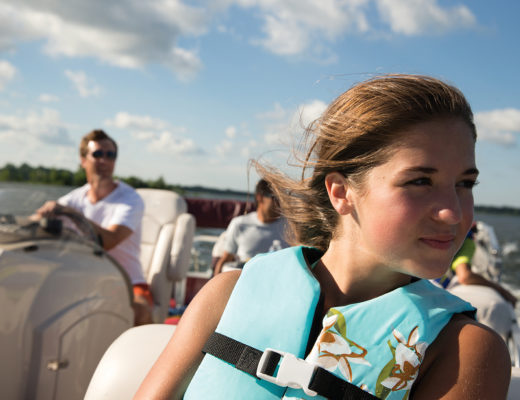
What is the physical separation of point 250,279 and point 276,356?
25 cm

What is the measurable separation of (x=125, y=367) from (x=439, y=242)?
2.74ft

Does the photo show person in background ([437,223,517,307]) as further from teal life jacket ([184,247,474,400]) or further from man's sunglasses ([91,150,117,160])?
teal life jacket ([184,247,474,400])

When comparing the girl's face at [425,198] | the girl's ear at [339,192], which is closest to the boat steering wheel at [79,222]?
the girl's ear at [339,192]

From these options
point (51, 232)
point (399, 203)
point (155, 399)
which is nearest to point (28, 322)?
point (51, 232)

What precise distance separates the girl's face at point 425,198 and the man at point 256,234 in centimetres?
305

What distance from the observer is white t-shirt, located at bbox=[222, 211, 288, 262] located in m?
4.18

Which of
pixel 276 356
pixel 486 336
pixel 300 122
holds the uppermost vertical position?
pixel 300 122

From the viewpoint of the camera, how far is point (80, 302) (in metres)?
1.99

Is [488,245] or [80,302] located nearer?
[80,302]

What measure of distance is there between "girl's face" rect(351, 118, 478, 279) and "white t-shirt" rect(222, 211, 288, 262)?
10.2ft

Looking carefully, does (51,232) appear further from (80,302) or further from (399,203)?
(399,203)

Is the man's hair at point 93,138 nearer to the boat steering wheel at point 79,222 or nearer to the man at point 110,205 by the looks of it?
the man at point 110,205

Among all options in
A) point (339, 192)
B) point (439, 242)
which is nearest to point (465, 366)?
point (439, 242)

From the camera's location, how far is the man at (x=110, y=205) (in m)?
3.34
